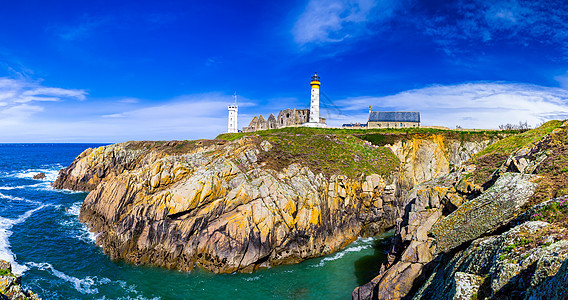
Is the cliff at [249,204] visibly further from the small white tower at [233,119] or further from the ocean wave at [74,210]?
the small white tower at [233,119]

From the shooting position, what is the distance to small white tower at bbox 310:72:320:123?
241 ft

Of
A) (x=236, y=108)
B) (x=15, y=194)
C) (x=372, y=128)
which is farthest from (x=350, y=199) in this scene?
(x=15, y=194)

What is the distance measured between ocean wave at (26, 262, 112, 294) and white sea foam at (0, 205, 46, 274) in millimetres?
1259

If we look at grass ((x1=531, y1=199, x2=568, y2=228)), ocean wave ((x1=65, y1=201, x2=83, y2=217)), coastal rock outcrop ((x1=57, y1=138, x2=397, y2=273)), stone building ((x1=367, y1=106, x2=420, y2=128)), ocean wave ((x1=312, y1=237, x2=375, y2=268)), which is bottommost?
ocean wave ((x1=312, y1=237, x2=375, y2=268))

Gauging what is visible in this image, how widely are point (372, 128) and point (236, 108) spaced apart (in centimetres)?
4347

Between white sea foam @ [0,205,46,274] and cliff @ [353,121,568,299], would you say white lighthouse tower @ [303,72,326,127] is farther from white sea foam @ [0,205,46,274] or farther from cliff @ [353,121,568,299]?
white sea foam @ [0,205,46,274]

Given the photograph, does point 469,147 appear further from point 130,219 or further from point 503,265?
point 130,219

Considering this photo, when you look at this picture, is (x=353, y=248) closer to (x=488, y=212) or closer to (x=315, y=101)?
(x=488, y=212)

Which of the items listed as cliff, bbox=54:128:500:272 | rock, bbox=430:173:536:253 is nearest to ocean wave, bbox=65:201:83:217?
cliff, bbox=54:128:500:272

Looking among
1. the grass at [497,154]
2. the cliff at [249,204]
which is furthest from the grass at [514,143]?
the cliff at [249,204]

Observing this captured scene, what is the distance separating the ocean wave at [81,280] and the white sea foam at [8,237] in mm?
1259

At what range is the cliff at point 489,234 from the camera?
1062 centimetres

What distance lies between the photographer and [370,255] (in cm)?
3231

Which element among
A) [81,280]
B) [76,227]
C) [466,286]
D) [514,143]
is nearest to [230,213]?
[81,280]
